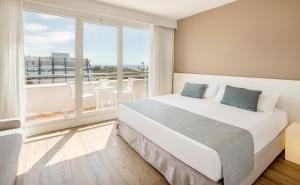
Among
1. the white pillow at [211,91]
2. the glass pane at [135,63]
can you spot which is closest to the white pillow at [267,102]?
the white pillow at [211,91]

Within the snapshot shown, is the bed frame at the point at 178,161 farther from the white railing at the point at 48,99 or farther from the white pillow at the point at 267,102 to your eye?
the white railing at the point at 48,99

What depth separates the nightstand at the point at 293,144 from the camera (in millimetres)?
2229

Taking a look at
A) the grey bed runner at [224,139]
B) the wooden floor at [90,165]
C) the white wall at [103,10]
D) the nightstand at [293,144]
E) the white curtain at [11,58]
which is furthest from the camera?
the white wall at [103,10]

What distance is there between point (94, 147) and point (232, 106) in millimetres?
2287

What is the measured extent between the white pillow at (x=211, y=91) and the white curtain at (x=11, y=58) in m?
3.32

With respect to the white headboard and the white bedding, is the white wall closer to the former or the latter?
the white bedding

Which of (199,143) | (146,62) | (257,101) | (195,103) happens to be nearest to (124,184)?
(199,143)

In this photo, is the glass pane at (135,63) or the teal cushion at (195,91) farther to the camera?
the glass pane at (135,63)

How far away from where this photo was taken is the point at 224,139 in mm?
1608

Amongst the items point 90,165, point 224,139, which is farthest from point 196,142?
point 90,165

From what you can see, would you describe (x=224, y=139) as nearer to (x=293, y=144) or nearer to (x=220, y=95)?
(x=293, y=144)

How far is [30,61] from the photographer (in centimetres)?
310

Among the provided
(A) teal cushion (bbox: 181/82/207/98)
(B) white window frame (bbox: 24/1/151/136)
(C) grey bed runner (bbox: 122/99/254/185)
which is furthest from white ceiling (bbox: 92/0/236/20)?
(C) grey bed runner (bbox: 122/99/254/185)

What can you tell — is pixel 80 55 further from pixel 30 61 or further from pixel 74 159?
pixel 74 159
